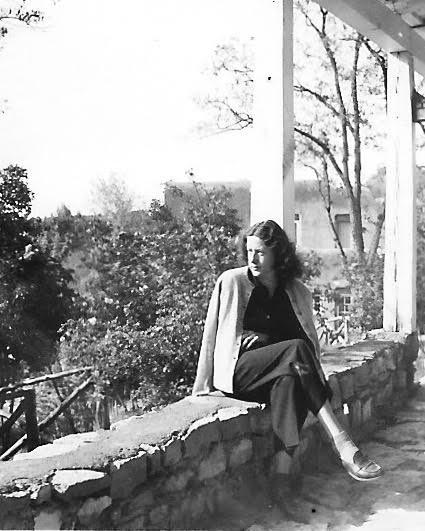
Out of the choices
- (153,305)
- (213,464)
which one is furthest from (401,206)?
(213,464)

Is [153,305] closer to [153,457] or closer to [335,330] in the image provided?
[335,330]

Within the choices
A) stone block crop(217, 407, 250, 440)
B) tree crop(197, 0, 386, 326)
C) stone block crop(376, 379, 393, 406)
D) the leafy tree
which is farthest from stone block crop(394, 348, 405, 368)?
tree crop(197, 0, 386, 326)

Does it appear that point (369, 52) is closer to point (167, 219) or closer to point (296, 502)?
point (167, 219)

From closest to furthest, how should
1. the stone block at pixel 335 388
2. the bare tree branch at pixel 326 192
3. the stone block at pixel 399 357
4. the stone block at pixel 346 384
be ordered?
1. the stone block at pixel 335 388
2. the stone block at pixel 346 384
3. the stone block at pixel 399 357
4. the bare tree branch at pixel 326 192

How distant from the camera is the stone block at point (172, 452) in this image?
239 centimetres

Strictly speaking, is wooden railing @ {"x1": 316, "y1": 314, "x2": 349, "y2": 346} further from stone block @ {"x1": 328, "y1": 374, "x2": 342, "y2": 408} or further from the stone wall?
the stone wall

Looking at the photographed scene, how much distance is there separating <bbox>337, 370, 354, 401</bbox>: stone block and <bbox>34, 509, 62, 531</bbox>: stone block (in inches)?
74.9

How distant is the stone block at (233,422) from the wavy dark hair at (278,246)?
56cm

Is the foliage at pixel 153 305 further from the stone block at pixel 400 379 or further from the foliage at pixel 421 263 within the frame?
the foliage at pixel 421 263

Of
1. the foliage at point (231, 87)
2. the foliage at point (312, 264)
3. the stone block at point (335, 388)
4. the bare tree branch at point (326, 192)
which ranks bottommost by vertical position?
the stone block at point (335, 388)

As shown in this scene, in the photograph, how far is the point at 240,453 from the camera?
9.21 ft

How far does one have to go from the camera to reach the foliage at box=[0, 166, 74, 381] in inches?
189

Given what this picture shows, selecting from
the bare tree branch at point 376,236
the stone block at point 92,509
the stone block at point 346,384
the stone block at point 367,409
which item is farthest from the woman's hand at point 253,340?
the bare tree branch at point 376,236

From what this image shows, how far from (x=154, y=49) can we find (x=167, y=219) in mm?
2586
